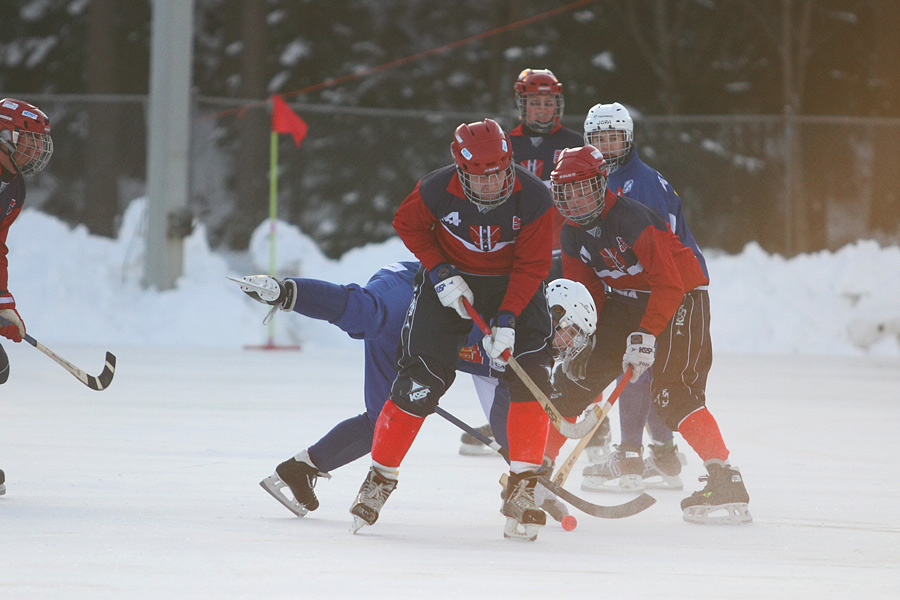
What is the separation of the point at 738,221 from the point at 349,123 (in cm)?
436

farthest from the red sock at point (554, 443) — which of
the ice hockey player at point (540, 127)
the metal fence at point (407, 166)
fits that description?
the metal fence at point (407, 166)

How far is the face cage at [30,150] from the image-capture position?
4.36m

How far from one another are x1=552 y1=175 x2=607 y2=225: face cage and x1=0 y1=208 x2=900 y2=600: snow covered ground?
1041 mm

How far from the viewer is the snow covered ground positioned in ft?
10.0

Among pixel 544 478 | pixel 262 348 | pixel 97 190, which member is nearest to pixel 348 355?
pixel 262 348

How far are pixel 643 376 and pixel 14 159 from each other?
102 inches

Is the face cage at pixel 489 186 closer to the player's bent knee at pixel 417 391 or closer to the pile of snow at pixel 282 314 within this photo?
the player's bent knee at pixel 417 391

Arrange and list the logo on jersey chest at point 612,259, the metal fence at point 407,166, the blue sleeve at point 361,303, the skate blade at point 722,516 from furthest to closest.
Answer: the metal fence at point 407,166
the logo on jersey chest at point 612,259
the skate blade at point 722,516
the blue sleeve at point 361,303

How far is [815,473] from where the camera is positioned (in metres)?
5.00

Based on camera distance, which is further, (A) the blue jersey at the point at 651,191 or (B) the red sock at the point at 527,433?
(A) the blue jersey at the point at 651,191

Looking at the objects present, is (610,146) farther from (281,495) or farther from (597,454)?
(281,495)

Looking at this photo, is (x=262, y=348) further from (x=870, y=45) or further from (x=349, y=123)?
(x=870, y=45)

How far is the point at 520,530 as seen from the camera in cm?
363

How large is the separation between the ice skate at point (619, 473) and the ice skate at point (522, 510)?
113 cm
